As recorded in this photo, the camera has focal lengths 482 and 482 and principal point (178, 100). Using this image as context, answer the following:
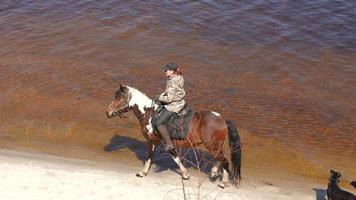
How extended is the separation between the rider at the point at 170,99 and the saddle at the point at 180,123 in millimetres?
99

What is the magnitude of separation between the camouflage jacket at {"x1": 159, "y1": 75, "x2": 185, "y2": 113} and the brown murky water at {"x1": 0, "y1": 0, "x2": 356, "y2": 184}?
296 centimetres

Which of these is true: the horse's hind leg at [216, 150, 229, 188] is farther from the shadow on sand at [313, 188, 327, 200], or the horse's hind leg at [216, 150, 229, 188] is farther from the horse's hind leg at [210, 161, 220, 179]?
the shadow on sand at [313, 188, 327, 200]

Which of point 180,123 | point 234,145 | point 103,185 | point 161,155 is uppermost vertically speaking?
point 180,123

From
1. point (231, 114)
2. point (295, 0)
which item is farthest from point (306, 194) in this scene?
point (295, 0)

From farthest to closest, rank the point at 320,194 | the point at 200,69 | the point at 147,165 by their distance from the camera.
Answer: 1. the point at 200,69
2. the point at 147,165
3. the point at 320,194

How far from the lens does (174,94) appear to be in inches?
429

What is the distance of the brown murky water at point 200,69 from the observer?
559 inches

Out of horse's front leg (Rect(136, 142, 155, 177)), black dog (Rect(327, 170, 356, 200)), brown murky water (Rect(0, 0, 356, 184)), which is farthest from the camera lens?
brown murky water (Rect(0, 0, 356, 184))

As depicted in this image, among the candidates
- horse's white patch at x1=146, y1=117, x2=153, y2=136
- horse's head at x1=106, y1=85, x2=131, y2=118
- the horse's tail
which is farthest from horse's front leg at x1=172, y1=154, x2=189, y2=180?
horse's head at x1=106, y1=85, x2=131, y2=118

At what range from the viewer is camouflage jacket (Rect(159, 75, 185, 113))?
10.8 meters

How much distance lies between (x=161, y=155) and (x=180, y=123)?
2228mm

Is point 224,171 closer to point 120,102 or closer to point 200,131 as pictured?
point 200,131

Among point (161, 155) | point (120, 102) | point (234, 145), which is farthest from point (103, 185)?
point (234, 145)

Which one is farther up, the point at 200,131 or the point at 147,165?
the point at 200,131
